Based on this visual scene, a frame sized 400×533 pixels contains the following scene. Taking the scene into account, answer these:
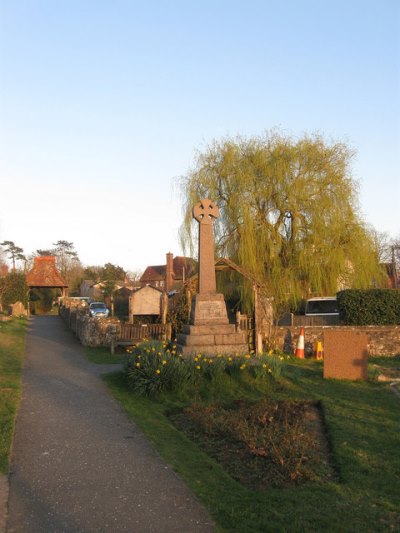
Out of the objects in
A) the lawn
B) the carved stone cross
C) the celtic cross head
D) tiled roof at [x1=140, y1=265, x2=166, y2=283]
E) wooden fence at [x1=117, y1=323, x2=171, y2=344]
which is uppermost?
tiled roof at [x1=140, y1=265, x2=166, y2=283]

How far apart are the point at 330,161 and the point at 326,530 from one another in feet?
70.6

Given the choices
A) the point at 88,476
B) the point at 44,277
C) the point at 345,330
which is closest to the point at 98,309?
the point at 44,277

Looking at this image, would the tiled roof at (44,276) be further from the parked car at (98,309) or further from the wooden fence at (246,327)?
the wooden fence at (246,327)

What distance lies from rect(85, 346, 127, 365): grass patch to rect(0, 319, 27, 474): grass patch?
2041 mm

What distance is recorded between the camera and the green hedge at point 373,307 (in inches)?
771

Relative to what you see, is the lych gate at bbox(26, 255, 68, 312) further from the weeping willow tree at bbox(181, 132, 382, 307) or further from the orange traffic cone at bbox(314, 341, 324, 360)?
the orange traffic cone at bbox(314, 341, 324, 360)

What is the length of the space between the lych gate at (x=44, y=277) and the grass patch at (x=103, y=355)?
2943cm

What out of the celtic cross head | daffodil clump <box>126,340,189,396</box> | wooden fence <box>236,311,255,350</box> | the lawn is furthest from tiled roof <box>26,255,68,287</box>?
the lawn

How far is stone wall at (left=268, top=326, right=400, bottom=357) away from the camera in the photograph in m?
18.0

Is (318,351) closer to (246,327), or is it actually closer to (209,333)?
(246,327)

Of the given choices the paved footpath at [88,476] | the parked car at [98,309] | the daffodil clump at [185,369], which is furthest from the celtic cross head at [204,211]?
the parked car at [98,309]

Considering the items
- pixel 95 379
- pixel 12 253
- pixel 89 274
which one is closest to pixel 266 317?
pixel 95 379

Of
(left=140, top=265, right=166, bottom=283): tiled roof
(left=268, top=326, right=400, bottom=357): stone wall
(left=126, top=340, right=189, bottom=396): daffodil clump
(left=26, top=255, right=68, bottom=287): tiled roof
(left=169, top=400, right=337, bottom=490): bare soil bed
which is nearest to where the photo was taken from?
(left=169, top=400, right=337, bottom=490): bare soil bed

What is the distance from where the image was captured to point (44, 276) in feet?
160
